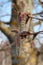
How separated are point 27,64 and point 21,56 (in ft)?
0.50

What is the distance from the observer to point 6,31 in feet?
9.63

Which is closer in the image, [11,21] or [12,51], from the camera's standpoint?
[12,51]

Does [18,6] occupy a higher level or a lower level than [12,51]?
higher

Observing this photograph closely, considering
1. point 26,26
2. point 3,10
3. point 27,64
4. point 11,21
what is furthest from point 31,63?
point 3,10

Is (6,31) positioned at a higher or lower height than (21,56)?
higher

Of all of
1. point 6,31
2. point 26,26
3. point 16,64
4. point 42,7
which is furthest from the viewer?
point 42,7

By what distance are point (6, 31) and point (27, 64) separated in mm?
669

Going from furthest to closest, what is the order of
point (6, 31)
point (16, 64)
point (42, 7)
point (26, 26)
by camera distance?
point (42, 7) < point (6, 31) < point (16, 64) < point (26, 26)

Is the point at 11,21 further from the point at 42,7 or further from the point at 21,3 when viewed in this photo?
the point at 42,7

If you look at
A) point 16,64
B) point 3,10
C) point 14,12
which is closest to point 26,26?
point 14,12

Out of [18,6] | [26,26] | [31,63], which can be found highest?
[18,6]

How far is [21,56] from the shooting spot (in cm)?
251

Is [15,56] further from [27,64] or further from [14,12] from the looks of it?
[14,12]

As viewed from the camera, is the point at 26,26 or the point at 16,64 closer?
the point at 26,26
